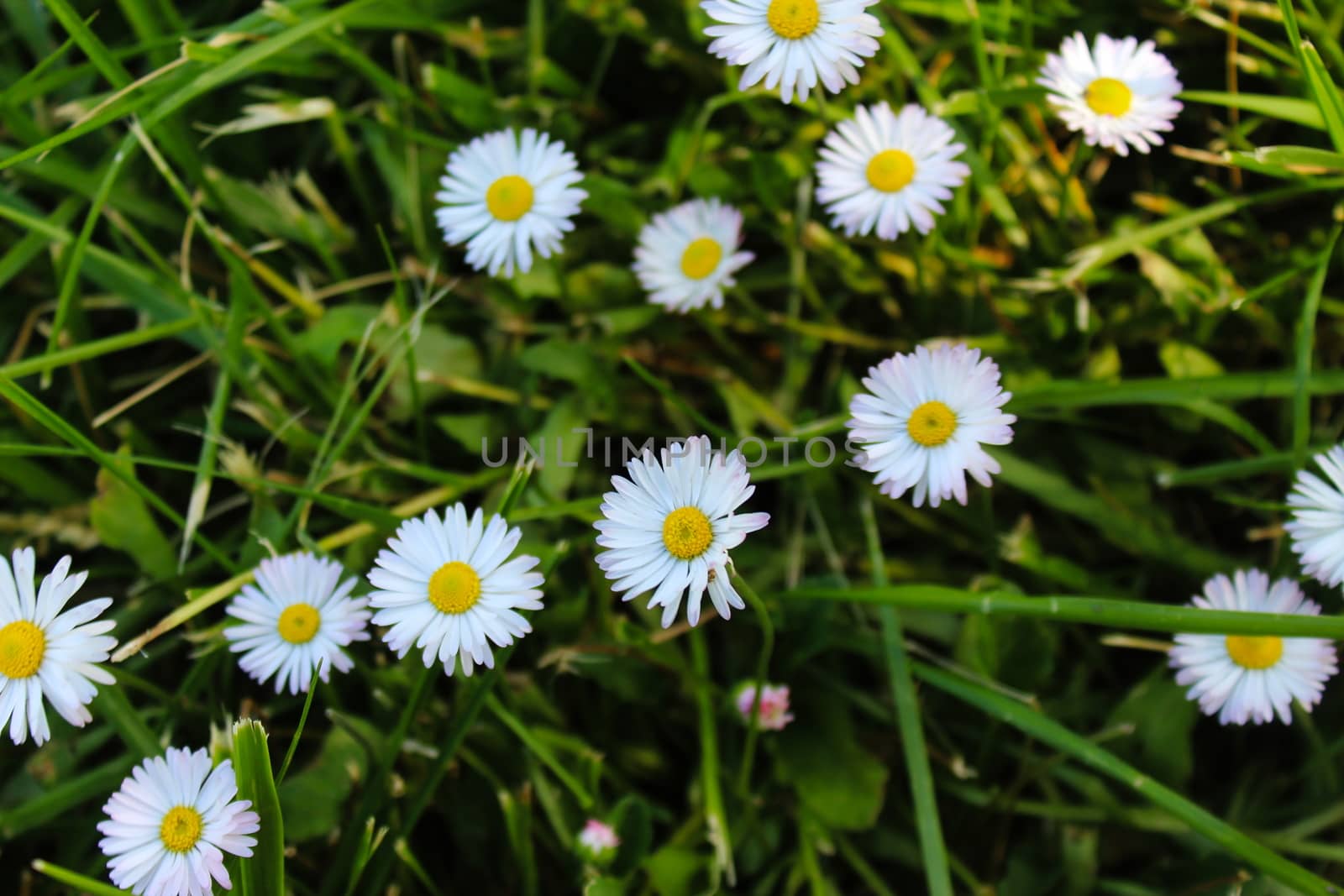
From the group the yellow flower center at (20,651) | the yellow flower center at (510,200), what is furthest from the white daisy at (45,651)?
the yellow flower center at (510,200)

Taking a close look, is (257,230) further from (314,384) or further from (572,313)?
(572,313)

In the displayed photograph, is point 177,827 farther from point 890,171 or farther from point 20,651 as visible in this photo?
point 890,171

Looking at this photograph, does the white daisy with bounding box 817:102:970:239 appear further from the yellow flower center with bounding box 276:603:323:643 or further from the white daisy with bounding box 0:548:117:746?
the white daisy with bounding box 0:548:117:746

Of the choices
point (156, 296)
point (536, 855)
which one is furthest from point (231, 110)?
point (536, 855)

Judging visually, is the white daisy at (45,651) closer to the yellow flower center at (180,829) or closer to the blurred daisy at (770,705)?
the yellow flower center at (180,829)

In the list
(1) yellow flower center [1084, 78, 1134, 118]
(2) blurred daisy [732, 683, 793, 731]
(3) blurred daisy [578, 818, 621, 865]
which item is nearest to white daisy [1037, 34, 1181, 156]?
(1) yellow flower center [1084, 78, 1134, 118]

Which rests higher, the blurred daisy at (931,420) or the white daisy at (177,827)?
the blurred daisy at (931,420)
